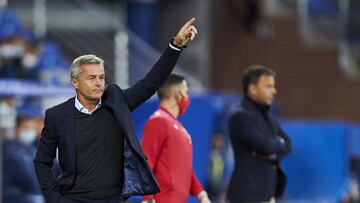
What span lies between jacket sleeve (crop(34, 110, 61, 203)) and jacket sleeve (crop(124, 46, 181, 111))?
1.53ft

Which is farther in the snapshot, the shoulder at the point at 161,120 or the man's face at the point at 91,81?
the shoulder at the point at 161,120

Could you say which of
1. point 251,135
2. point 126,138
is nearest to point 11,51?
point 251,135

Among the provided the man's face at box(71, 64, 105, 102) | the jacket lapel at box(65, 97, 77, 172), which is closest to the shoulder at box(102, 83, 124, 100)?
the man's face at box(71, 64, 105, 102)

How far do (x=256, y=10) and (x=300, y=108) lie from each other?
2090 millimetres

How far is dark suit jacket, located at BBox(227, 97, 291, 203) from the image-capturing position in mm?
7641

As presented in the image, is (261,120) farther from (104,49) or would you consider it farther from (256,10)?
(256,10)

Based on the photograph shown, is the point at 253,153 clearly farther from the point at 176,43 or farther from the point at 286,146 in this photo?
the point at 176,43

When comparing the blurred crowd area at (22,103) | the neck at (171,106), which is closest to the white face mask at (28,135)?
the blurred crowd area at (22,103)

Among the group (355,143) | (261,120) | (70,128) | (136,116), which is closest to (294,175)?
(355,143)

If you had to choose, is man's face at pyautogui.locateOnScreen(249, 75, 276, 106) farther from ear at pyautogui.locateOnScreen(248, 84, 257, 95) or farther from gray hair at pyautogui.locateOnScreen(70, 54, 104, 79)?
gray hair at pyautogui.locateOnScreen(70, 54, 104, 79)

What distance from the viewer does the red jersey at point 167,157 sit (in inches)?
270

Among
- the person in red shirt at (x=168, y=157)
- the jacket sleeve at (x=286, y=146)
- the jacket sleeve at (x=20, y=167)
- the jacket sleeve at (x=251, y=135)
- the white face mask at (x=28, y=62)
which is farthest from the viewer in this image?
the white face mask at (x=28, y=62)

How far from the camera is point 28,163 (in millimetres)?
9672

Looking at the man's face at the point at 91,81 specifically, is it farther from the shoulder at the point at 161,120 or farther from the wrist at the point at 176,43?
the shoulder at the point at 161,120
